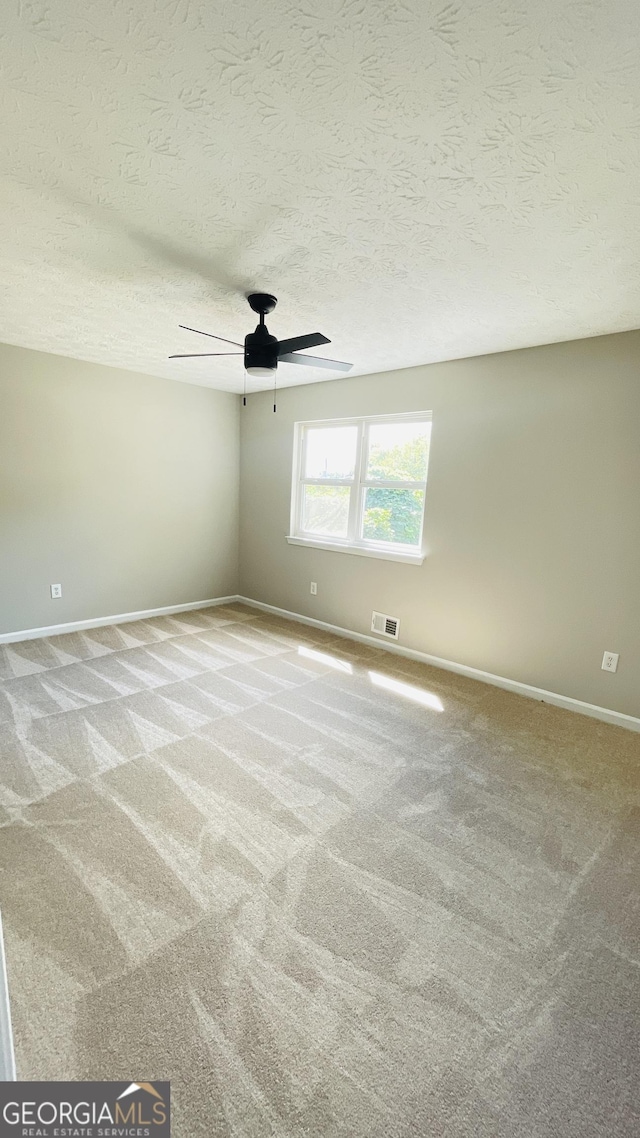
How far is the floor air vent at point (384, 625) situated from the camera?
12.7 feet

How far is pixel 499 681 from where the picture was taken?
3.29 metres

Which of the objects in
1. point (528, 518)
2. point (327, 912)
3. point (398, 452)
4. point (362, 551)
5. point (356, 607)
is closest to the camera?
point (327, 912)

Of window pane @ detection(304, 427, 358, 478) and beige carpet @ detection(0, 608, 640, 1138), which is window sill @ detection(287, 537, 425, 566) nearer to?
window pane @ detection(304, 427, 358, 478)

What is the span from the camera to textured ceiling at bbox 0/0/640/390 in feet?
3.13

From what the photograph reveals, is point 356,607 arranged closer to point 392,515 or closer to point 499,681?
point 392,515

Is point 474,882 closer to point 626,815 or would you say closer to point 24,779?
point 626,815

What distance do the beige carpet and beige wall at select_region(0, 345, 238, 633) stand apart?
1551mm

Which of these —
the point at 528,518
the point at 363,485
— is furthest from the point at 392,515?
the point at 528,518

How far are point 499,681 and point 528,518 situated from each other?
124 cm

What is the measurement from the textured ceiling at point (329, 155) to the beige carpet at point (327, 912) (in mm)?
2403

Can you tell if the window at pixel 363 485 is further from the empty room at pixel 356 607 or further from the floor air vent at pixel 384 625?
the floor air vent at pixel 384 625

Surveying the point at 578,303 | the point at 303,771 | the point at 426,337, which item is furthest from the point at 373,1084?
the point at 426,337

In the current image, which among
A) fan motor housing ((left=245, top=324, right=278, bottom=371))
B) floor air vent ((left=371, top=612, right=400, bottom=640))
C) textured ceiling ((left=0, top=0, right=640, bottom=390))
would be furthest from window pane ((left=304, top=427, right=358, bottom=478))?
fan motor housing ((left=245, top=324, right=278, bottom=371))

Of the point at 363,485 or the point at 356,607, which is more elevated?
the point at 363,485
